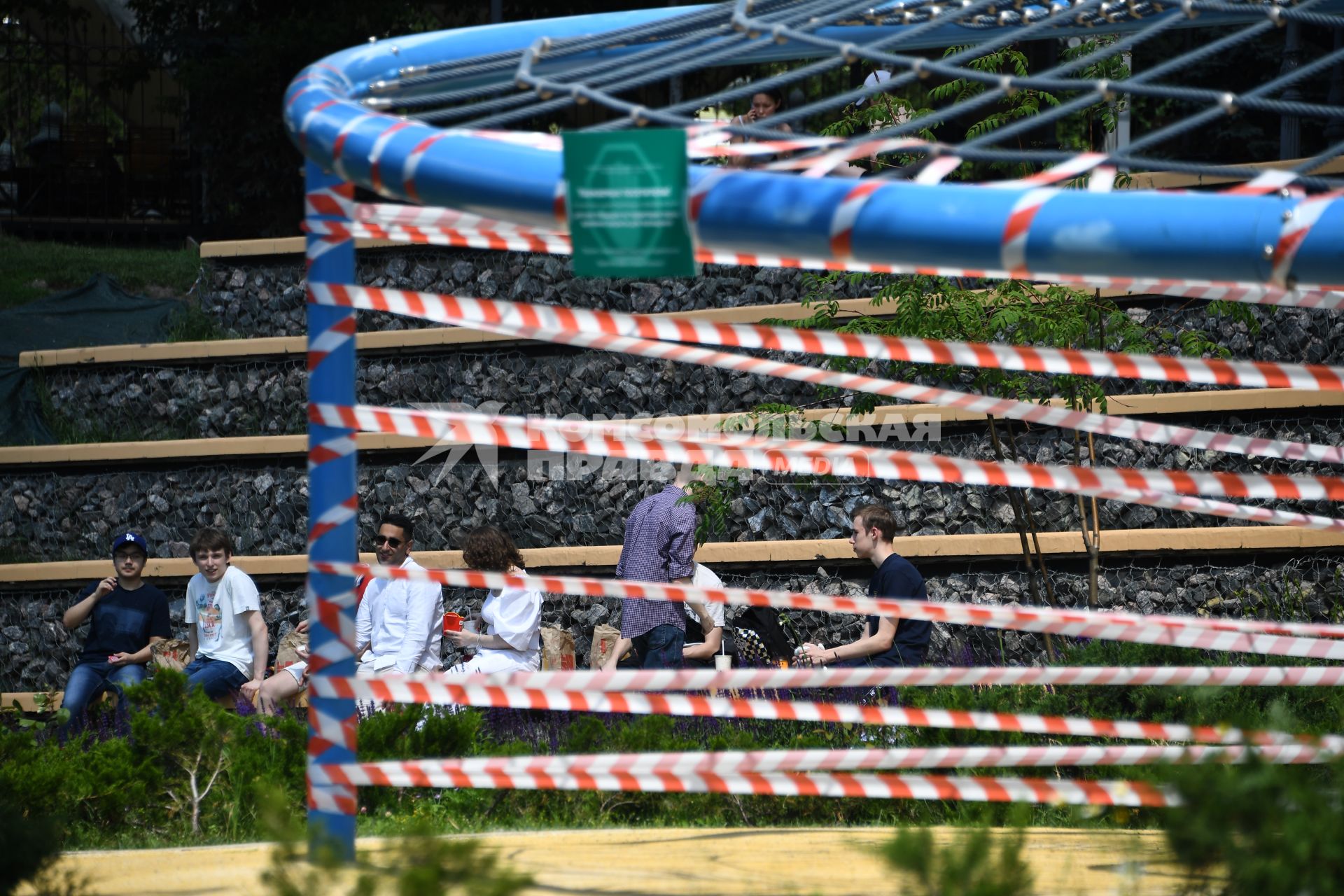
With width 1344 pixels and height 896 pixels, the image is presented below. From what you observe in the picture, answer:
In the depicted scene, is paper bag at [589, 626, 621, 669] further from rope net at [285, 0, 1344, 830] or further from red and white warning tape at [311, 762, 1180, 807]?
red and white warning tape at [311, 762, 1180, 807]

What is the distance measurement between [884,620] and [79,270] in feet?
35.5

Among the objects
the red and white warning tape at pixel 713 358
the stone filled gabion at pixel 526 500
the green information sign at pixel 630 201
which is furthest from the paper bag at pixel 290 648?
the green information sign at pixel 630 201

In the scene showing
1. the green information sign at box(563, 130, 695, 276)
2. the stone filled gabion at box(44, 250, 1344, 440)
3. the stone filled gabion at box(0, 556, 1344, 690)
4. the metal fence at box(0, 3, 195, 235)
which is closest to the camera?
the green information sign at box(563, 130, 695, 276)

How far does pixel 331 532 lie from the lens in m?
3.08

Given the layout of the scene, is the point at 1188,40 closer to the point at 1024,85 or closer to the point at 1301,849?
the point at 1024,85

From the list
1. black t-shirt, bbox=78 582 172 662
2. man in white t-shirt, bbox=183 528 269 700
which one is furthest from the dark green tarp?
man in white t-shirt, bbox=183 528 269 700

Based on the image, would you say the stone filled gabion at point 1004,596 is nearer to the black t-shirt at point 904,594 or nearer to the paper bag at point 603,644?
the black t-shirt at point 904,594

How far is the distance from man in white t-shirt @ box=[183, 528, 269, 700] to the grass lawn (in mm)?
6459

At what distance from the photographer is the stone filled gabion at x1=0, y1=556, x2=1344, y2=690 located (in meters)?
7.39

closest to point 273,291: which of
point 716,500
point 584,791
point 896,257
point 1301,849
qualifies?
point 716,500

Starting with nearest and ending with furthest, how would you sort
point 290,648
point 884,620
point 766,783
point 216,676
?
1. point 766,783
2. point 884,620
3. point 216,676
4. point 290,648

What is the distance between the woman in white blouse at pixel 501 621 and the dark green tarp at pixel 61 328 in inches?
196

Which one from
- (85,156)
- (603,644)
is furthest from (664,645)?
(85,156)

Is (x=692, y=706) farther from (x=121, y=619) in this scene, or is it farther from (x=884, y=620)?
(x=121, y=619)
